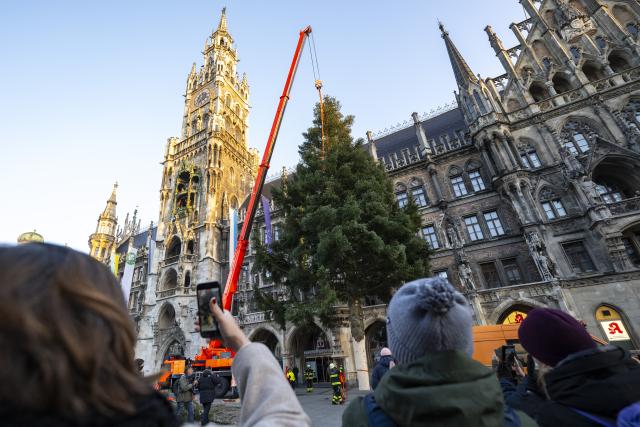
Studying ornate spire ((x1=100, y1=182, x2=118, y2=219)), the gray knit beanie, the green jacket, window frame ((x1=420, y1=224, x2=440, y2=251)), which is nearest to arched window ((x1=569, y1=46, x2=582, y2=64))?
window frame ((x1=420, y1=224, x2=440, y2=251))

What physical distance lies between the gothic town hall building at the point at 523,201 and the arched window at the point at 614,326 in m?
0.04

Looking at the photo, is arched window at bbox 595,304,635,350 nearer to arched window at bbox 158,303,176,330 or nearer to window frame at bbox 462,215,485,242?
window frame at bbox 462,215,485,242

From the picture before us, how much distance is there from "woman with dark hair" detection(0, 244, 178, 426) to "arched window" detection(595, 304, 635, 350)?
17.5 m

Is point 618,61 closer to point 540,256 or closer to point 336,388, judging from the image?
point 540,256

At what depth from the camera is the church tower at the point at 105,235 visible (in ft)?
131

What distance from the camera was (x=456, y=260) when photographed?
17.0 meters

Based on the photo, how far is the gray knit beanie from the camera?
4.43 feet

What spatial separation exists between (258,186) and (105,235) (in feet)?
132

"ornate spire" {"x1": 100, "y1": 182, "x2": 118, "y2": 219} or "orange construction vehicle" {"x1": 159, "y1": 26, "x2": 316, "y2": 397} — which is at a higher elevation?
"ornate spire" {"x1": 100, "y1": 182, "x2": 118, "y2": 219}

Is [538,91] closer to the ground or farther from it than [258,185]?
farther from it

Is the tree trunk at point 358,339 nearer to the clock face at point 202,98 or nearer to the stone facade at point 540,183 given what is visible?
the stone facade at point 540,183

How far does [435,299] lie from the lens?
136 centimetres

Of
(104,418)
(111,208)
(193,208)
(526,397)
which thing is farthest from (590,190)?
(111,208)

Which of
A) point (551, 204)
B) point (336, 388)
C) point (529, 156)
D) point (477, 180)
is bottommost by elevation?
point (336, 388)
